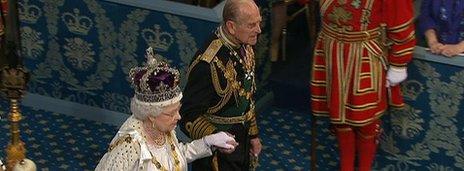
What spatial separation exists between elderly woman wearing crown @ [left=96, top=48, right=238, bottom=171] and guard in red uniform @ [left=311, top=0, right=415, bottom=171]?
1422mm

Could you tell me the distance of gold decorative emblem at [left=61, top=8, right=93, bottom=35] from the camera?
247 inches

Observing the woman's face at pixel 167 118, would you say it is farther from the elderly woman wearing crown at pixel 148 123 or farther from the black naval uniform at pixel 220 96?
the black naval uniform at pixel 220 96

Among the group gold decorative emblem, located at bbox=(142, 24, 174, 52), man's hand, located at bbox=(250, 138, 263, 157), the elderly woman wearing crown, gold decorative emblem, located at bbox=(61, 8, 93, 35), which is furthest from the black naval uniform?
gold decorative emblem, located at bbox=(61, 8, 93, 35)

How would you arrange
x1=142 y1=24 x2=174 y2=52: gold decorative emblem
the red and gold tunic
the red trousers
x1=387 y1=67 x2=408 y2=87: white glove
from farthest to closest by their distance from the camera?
x1=142 y1=24 x2=174 y2=52: gold decorative emblem < the red trousers < x1=387 y1=67 x2=408 y2=87: white glove < the red and gold tunic

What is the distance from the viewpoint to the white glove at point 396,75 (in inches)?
204

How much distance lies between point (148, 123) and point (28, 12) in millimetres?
2755

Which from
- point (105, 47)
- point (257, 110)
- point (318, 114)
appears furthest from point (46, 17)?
point (318, 114)

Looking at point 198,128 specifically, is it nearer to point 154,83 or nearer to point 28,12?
point 154,83

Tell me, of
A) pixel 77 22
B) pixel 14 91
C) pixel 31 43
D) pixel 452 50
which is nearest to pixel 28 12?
pixel 31 43

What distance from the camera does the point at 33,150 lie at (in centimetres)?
621

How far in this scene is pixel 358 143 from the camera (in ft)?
18.1

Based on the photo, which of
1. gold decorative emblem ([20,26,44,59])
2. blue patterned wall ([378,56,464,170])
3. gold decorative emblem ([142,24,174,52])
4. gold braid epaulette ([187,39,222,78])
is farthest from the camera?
gold decorative emblem ([20,26,44,59])

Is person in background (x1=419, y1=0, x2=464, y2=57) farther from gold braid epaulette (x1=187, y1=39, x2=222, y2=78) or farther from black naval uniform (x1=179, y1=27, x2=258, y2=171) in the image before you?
gold braid epaulette (x1=187, y1=39, x2=222, y2=78)

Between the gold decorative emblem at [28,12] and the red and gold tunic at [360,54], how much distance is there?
2112 millimetres
